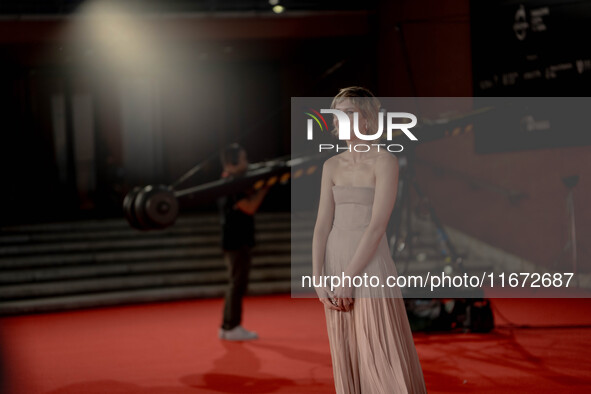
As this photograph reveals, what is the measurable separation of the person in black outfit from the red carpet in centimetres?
20

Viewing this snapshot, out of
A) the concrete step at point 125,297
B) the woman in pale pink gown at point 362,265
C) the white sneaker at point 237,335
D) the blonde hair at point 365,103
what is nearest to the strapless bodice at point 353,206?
the woman in pale pink gown at point 362,265

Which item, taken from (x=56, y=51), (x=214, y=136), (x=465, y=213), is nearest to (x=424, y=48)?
(x=465, y=213)

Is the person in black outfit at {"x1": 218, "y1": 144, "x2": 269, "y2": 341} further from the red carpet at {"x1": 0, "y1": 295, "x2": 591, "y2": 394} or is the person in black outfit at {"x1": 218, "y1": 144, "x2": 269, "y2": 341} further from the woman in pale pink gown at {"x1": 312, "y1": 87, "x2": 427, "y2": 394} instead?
the woman in pale pink gown at {"x1": 312, "y1": 87, "x2": 427, "y2": 394}

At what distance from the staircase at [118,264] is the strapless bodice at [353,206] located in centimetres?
605

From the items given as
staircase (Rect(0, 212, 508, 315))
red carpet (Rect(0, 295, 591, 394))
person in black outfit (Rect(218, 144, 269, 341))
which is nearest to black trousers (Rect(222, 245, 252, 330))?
person in black outfit (Rect(218, 144, 269, 341))

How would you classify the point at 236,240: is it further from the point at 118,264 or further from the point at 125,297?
the point at 118,264

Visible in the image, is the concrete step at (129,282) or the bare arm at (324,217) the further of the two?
the concrete step at (129,282)

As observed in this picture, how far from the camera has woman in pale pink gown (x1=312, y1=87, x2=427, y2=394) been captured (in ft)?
8.46

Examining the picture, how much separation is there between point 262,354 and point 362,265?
290cm

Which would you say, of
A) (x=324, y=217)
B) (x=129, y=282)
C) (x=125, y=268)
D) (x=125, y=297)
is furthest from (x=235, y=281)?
(x=125, y=268)

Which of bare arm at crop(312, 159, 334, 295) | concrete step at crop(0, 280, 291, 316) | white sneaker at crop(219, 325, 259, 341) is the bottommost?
white sneaker at crop(219, 325, 259, 341)

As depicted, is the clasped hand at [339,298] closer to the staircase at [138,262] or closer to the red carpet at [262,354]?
the red carpet at [262,354]

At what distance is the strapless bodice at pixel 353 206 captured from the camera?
262 centimetres

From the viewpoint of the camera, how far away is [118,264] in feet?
29.9
